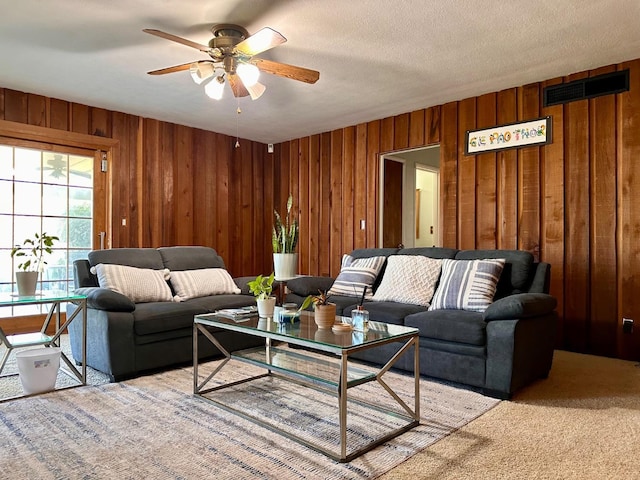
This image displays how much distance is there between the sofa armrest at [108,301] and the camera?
10.1 feet

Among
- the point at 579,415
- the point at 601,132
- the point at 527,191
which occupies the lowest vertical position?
the point at 579,415

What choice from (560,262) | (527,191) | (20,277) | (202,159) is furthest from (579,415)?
(202,159)

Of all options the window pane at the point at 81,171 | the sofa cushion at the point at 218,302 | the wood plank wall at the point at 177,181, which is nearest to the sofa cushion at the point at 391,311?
the sofa cushion at the point at 218,302

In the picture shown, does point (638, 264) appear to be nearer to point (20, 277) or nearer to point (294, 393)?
point (294, 393)

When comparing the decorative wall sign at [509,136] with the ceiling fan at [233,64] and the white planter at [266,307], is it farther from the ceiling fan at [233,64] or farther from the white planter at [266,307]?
the white planter at [266,307]

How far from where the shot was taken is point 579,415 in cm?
249

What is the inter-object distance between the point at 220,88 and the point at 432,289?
2.35m

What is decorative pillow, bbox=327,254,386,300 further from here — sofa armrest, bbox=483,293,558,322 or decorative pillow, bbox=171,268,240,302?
sofa armrest, bbox=483,293,558,322

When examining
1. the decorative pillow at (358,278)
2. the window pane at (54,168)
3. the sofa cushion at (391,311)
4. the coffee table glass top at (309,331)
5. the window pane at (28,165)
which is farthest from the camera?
the window pane at (54,168)

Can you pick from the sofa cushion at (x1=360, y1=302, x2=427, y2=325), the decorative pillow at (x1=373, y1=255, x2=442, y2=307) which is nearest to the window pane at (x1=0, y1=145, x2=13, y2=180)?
the sofa cushion at (x1=360, y1=302, x2=427, y2=325)

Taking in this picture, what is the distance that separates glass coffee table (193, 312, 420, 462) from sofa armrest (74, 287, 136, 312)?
64 cm

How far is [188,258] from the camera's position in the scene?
421 cm

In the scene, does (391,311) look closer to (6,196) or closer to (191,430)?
(191,430)

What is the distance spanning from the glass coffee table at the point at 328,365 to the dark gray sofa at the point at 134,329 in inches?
19.1
